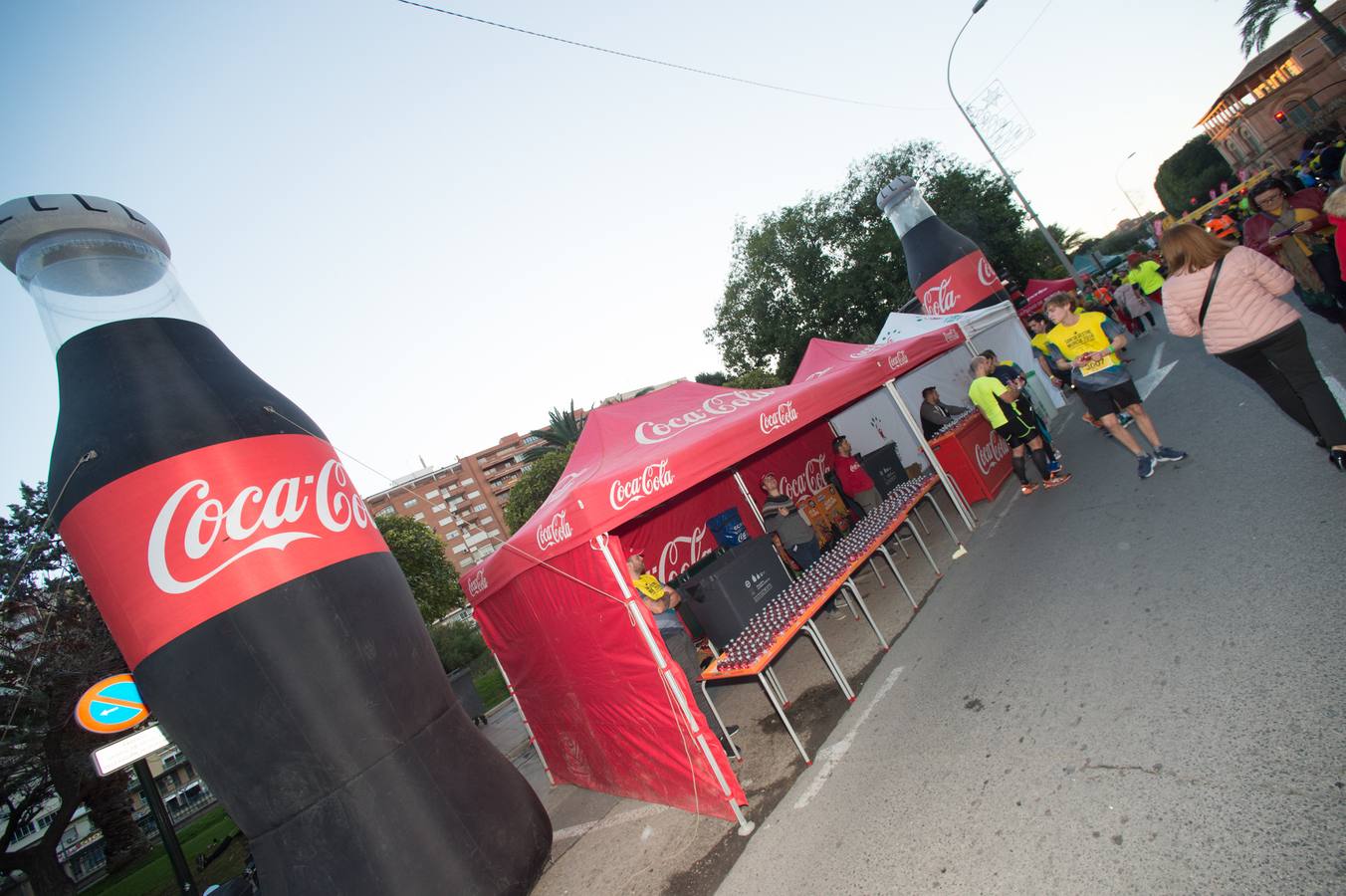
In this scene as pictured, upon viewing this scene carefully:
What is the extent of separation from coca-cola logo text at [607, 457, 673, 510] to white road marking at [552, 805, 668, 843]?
2871mm

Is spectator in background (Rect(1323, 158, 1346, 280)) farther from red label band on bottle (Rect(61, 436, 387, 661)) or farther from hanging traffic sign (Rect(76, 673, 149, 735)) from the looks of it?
hanging traffic sign (Rect(76, 673, 149, 735))

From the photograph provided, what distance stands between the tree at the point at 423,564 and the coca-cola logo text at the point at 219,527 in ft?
84.1

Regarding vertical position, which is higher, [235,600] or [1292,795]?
[235,600]

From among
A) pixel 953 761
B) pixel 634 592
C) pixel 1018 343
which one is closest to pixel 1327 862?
pixel 953 761

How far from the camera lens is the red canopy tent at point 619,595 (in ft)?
14.7

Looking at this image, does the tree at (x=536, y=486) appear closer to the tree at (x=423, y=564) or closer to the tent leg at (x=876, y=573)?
the tree at (x=423, y=564)

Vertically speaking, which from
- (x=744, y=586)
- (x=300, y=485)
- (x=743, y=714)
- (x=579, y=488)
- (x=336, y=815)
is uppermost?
(x=300, y=485)

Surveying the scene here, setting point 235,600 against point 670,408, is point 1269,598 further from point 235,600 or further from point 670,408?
point 235,600

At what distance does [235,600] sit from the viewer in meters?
3.89

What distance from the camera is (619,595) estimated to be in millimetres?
4500

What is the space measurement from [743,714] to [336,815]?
12.8 feet

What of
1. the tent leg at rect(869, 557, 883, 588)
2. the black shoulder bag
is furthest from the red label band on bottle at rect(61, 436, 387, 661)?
the black shoulder bag

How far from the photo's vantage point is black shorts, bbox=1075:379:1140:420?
6441mm

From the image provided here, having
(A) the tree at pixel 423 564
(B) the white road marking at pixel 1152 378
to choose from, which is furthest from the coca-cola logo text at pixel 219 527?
(A) the tree at pixel 423 564
